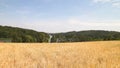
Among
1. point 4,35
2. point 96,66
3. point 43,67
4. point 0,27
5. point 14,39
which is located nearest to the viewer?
point 43,67

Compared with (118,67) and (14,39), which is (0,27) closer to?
(14,39)

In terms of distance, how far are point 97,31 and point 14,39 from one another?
39762mm

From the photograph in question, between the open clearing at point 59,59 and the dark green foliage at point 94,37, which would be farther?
the dark green foliage at point 94,37

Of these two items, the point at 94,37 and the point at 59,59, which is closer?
the point at 59,59

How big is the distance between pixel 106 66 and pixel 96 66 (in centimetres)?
24

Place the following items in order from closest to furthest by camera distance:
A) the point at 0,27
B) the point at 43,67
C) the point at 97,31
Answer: the point at 43,67, the point at 0,27, the point at 97,31

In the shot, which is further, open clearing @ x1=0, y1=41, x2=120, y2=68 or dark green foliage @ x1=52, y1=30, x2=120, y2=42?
dark green foliage @ x1=52, y1=30, x2=120, y2=42

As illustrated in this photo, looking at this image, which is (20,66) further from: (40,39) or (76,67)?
(40,39)

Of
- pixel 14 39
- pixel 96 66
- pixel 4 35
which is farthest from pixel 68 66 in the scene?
pixel 4 35

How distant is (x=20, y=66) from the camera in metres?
5.41

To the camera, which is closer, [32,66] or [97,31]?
[32,66]

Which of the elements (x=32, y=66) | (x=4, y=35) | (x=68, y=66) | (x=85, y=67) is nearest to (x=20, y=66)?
(x=32, y=66)

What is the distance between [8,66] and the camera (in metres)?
5.24

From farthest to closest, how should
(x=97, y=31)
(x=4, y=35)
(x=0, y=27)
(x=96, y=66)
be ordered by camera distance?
1. (x=97, y=31)
2. (x=0, y=27)
3. (x=4, y=35)
4. (x=96, y=66)
